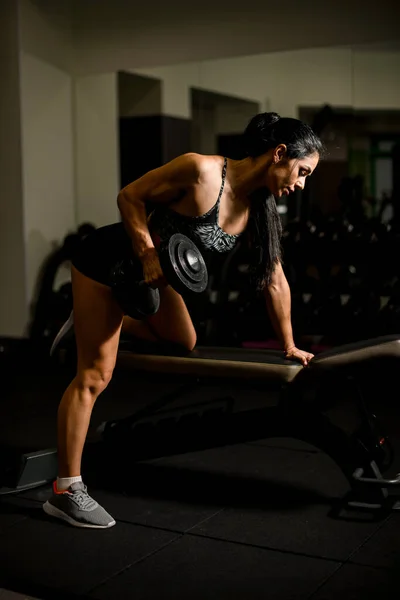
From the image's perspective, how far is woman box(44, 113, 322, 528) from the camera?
2.14 meters

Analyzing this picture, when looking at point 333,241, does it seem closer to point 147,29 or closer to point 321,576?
point 147,29

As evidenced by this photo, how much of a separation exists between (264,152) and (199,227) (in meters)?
0.29

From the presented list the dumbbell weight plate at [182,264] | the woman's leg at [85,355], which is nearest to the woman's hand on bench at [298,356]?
the dumbbell weight plate at [182,264]

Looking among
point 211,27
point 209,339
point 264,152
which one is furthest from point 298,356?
point 211,27

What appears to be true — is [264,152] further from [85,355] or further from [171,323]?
[85,355]

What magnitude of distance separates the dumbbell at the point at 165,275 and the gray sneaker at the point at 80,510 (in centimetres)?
56

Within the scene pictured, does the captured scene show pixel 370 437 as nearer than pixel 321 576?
No

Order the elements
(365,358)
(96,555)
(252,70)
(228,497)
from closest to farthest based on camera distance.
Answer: (96,555) → (365,358) → (228,497) → (252,70)

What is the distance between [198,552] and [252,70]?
16.9 feet

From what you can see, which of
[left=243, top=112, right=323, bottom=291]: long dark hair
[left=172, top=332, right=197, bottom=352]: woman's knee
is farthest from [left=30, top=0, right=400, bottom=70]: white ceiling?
[left=172, top=332, right=197, bottom=352]: woman's knee

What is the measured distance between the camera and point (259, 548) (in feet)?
6.76

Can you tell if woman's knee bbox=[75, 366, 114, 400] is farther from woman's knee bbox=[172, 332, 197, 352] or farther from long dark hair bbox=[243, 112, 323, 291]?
long dark hair bbox=[243, 112, 323, 291]

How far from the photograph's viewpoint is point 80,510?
222 cm

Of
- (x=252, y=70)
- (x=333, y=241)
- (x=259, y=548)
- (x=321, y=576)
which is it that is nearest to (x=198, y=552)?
(x=259, y=548)
